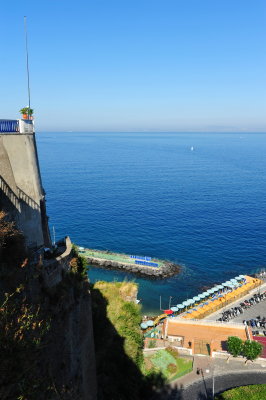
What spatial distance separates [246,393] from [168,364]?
7.43 metres

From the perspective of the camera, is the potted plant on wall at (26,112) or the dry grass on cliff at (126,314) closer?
the potted plant on wall at (26,112)

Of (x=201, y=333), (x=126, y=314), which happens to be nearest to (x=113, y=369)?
(x=126, y=314)

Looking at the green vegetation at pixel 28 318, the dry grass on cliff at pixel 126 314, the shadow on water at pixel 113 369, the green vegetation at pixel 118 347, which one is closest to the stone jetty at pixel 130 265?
the dry grass on cliff at pixel 126 314

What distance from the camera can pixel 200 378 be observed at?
29312 mm

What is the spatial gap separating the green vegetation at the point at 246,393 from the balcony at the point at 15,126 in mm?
26038

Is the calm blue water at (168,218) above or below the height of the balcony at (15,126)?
below

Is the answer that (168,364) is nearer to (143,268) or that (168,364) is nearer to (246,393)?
(246,393)

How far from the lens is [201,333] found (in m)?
37.2

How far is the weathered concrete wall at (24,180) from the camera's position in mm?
17594

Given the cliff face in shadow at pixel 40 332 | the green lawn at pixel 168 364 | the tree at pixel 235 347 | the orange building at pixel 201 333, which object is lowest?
the orange building at pixel 201 333

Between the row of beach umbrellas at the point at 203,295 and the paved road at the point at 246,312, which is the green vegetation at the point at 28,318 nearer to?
the row of beach umbrellas at the point at 203,295

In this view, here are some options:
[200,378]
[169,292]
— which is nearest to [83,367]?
[200,378]

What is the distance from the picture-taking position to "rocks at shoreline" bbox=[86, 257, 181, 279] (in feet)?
189

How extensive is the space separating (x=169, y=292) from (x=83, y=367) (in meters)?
36.6
